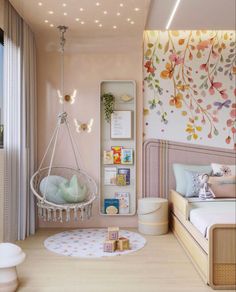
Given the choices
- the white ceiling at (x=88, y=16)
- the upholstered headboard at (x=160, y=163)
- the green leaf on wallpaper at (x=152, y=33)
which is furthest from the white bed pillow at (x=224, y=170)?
the green leaf on wallpaper at (x=152, y=33)

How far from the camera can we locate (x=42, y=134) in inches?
174

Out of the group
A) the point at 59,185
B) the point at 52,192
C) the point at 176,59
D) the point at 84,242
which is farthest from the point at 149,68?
the point at 84,242

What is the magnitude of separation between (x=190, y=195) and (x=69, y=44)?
2.27 meters

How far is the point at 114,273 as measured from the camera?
2863mm

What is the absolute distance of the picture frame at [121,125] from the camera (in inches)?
173

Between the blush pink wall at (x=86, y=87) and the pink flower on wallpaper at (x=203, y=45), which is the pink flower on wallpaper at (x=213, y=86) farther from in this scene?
the blush pink wall at (x=86, y=87)

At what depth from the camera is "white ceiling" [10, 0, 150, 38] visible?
3.34 metres

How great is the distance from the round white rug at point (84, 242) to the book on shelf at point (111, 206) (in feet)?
0.79

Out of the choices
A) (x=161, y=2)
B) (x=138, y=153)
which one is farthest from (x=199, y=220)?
(x=161, y=2)

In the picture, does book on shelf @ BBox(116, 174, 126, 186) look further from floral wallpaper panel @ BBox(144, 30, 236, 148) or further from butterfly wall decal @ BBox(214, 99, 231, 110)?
butterfly wall decal @ BBox(214, 99, 231, 110)

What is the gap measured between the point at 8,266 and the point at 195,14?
289 centimetres

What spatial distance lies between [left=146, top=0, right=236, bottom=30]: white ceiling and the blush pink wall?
1.86ft

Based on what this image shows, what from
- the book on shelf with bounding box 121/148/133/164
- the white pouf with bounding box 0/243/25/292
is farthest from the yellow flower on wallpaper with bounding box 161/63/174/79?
the white pouf with bounding box 0/243/25/292

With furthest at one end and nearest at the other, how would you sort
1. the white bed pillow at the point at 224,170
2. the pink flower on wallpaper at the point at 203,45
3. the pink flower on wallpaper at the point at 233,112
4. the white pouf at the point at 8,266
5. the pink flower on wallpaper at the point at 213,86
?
the pink flower on wallpaper at the point at 203,45, the pink flower on wallpaper at the point at 213,86, the pink flower on wallpaper at the point at 233,112, the white bed pillow at the point at 224,170, the white pouf at the point at 8,266
